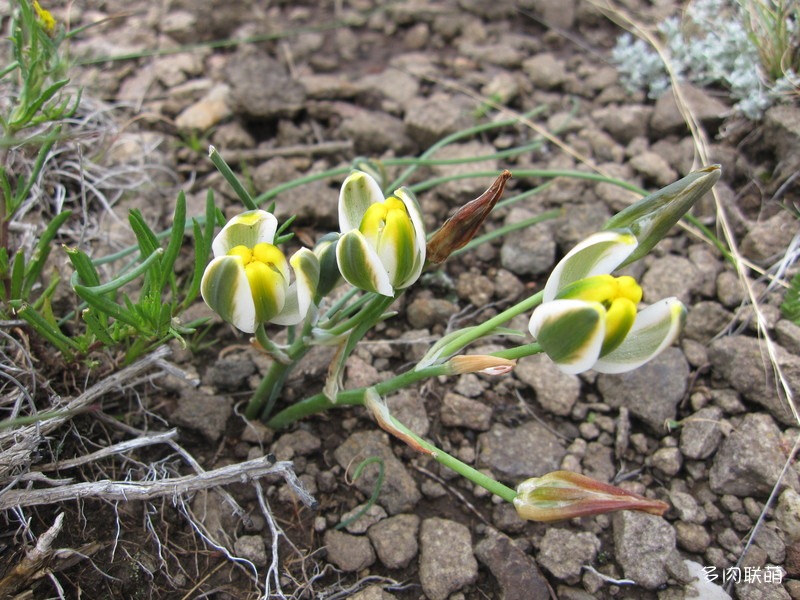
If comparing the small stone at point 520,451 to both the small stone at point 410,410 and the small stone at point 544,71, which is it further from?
the small stone at point 544,71

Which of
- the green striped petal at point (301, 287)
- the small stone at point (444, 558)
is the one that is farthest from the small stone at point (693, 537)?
the green striped petal at point (301, 287)

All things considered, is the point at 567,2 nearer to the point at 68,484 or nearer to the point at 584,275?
the point at 584,275

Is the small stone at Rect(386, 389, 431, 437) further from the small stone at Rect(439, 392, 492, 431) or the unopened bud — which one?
the unopened bud

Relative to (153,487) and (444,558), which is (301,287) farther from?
(444,558)

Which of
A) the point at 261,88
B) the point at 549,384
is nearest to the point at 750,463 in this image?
the point at 549,384

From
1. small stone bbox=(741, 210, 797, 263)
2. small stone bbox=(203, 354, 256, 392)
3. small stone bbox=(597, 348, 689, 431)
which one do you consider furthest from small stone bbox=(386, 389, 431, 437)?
small stone bbox=(741, 210, 797, 263)
